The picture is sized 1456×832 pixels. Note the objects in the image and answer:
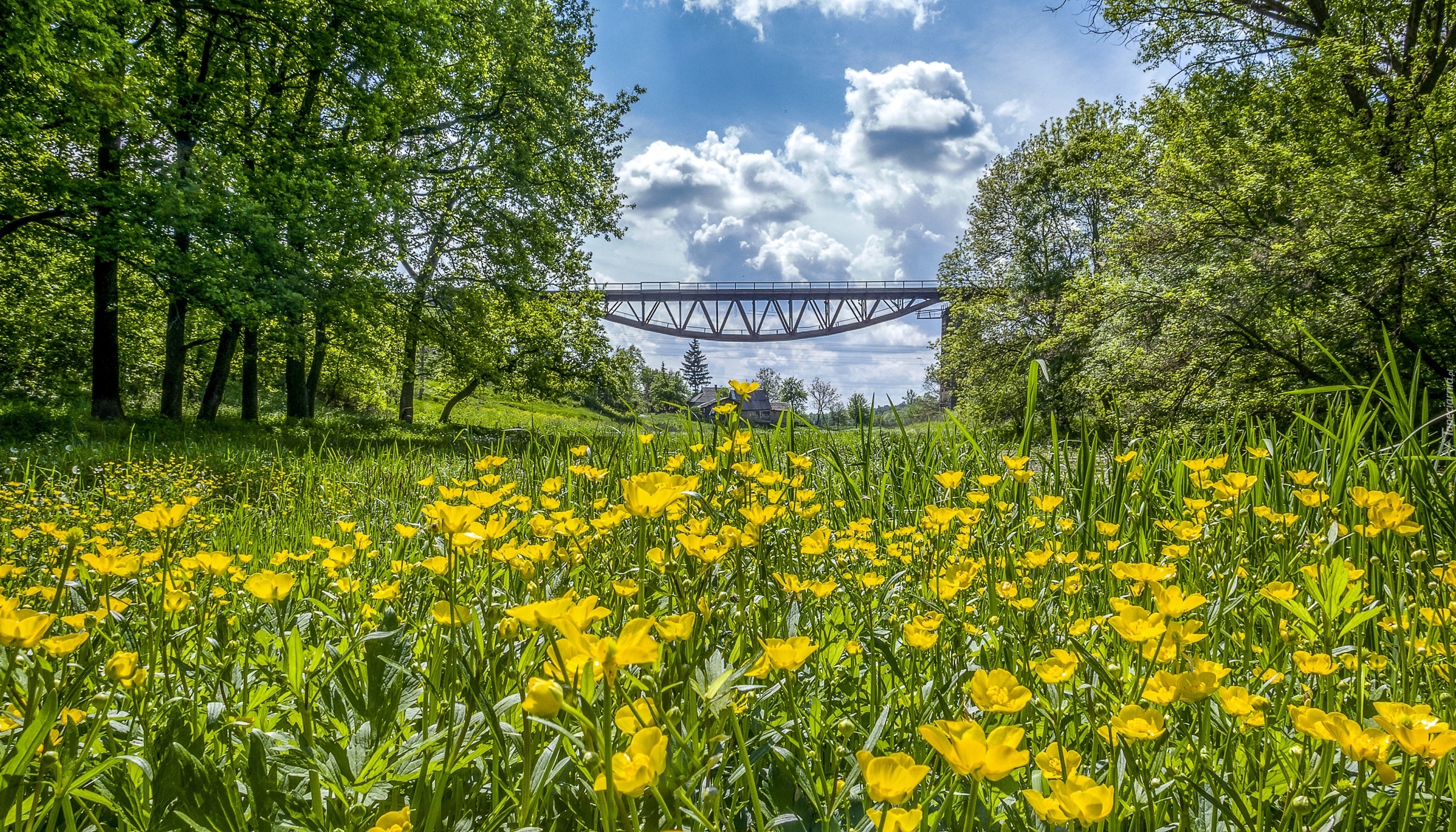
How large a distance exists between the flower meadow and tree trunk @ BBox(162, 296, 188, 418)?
10929 millimetres

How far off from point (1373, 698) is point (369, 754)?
4.18 feet

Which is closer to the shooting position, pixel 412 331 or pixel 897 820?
pixel 897 820

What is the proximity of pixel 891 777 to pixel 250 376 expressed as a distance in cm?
1424

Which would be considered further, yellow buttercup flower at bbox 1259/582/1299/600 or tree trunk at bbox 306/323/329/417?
tree trunk at bbox 306/323/329/417

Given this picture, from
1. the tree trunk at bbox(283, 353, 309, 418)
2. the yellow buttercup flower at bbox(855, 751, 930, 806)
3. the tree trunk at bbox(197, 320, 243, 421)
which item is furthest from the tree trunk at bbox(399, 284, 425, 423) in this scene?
the yellow buttercup flower at bbox(855, 751, 930, 806)

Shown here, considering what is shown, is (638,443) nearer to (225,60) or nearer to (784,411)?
(784,411)

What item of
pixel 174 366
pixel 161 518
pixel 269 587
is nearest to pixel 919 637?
pixel 269 587

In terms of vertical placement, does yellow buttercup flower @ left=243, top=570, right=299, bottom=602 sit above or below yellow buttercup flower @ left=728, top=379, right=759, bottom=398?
below

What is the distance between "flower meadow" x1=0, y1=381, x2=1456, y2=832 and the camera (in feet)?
1.83

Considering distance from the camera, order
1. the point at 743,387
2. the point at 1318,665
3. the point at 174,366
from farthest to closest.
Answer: the point at 174,366
the point at 743,387
the point at 1318,665

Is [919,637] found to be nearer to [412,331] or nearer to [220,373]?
[220,373]

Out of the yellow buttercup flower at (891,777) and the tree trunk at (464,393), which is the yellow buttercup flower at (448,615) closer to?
the yellow buttercup flower at (891,777)

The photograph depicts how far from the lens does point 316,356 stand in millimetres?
13992

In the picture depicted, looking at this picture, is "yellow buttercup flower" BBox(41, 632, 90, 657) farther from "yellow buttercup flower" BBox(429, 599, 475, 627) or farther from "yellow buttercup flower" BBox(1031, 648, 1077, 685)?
"yellow buttercup flower" BBox(1031, 648, 1077, 685)
